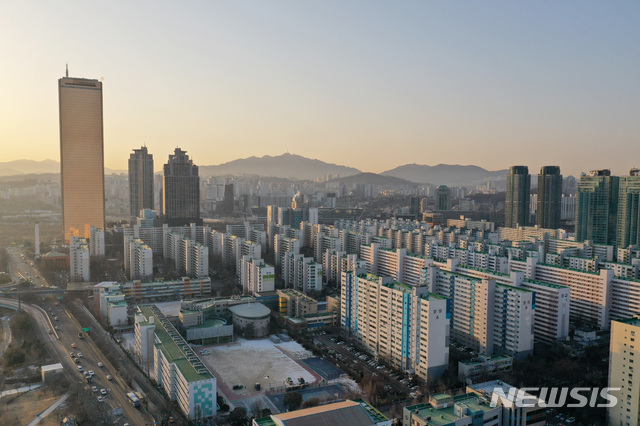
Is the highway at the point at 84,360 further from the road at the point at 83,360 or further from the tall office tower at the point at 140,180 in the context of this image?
the tall office tower at the point at 140,180

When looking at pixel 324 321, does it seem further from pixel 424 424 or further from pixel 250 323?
pixel 424 424

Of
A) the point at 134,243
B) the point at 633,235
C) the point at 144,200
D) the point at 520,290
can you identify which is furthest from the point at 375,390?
the point at 144,200

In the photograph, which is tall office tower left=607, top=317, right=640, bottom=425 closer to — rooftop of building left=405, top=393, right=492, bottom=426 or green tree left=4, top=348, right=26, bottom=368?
rooftop of building left=405, top=393, right=492, bottom=426

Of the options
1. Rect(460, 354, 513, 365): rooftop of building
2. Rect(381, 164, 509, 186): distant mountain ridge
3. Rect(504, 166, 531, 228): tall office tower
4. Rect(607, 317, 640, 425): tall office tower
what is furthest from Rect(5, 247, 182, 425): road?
Rect(381, 164, 509, 186): distant mountain ridge

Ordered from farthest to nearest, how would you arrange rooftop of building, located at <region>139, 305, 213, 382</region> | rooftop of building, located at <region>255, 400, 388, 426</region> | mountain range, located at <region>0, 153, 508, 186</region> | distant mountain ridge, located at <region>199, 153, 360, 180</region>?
distant mountain ridge, located at <region>199, 153, 360, 180</region> → mountain range, located at <region>0, 153, 508, 186</region> → rooftop of building, located at <region>139, 305, 213, 382</region> → rooftop of building, located at <region>255, 400, 388, 426</region>

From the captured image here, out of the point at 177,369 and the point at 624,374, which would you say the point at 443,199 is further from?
the point at 177,369

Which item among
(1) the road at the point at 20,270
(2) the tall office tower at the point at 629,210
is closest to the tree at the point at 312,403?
(1) the road at the point at 20,270
